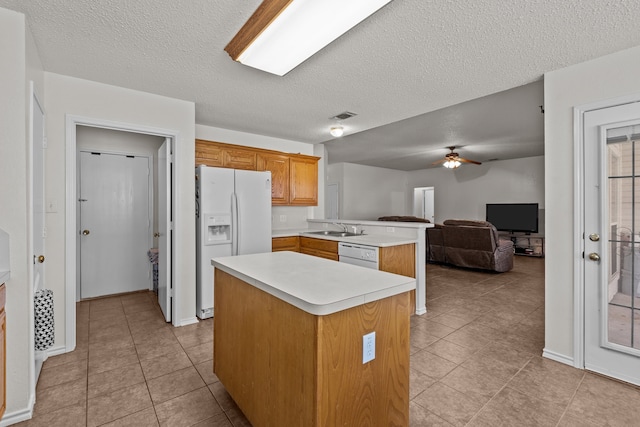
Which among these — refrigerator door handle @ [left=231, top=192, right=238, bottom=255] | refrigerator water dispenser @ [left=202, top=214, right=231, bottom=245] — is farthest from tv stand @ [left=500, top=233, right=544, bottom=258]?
refrigerator water dispenser @ [left=202, top=214, right=231, bottom=245]

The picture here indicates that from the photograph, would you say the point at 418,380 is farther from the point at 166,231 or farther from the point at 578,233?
the point at 166,231

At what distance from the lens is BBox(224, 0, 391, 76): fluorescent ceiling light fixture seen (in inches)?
62.6

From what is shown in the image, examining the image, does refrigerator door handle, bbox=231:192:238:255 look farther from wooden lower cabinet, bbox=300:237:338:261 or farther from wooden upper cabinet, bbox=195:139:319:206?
wooden lower cabinet, bbox=300:237:338:261

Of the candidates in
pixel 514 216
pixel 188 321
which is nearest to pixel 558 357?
pixel 188 321

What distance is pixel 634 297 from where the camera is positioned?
2.18 meters

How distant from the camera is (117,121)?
2.84 metres

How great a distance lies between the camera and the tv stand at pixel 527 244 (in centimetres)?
745

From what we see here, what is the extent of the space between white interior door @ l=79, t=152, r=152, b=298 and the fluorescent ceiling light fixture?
10.1 feet

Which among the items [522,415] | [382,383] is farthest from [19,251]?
[522,415]

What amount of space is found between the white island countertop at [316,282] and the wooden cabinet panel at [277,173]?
258 cm

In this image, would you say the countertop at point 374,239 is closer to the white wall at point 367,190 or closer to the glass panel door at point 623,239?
the glass panel door at point 623,239

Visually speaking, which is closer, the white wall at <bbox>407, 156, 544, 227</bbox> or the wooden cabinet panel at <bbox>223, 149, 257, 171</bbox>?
the wooden cabinet panel at <bbox>223, 149, 257, 171</bbox>

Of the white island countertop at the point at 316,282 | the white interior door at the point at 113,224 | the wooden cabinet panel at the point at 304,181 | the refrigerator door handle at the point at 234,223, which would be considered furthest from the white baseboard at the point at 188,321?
the wooden cabinet panel at the point at 304,181

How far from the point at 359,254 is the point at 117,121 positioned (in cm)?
274
